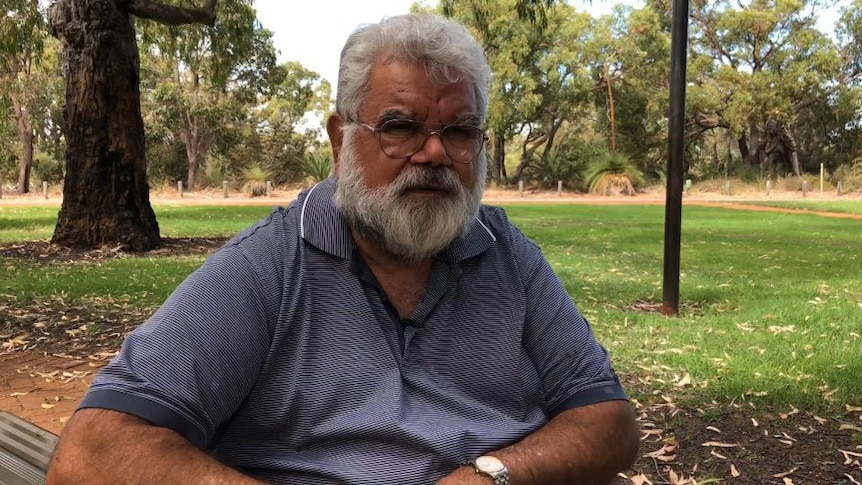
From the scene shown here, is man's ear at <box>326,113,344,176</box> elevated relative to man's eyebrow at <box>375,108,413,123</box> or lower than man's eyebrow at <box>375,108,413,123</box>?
lower

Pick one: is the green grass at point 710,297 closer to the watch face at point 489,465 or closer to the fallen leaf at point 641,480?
the fallen leaf at point 641,480

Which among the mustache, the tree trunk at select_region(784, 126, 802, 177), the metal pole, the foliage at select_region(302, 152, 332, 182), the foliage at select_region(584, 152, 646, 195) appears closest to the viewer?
the mustache

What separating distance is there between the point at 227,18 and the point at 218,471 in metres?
11.7

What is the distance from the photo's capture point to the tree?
7918mm

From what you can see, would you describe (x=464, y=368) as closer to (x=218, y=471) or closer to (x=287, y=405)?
(x=287, y=405)

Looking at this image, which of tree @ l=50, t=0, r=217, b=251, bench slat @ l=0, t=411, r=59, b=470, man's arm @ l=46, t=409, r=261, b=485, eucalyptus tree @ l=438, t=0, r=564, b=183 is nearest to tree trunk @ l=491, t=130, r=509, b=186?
eucalyptus tree @ l=438, t=0, r=564, b=183

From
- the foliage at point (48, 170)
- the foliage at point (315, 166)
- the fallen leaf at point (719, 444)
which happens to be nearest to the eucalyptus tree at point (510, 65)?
the foliage at point (315, 166)

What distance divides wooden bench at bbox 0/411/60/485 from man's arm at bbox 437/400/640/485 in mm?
835

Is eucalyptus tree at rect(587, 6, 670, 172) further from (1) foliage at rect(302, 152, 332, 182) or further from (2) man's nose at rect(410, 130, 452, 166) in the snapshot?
(2) man's nose at rect(410, 130, 452, 166)

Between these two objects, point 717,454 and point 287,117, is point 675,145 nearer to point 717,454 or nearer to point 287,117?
point 717,454

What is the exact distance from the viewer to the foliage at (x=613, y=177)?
2657 cm

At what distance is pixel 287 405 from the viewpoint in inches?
56.2

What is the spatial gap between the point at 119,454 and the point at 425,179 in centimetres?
85

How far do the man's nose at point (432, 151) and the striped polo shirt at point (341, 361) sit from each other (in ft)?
0.71
